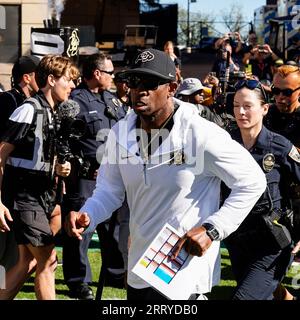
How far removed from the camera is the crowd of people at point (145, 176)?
4.28m

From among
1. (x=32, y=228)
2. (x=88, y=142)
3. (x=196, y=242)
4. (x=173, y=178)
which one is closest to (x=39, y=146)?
(x=32, y=228)

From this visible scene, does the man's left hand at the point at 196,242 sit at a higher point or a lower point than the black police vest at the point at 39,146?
higher

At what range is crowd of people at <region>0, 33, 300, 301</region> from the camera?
169 inches

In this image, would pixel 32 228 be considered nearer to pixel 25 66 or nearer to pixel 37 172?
pixel 37 172

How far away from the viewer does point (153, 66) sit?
14.2 ft

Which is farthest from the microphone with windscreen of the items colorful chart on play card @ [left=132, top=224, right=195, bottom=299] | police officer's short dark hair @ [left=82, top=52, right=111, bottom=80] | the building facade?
the building facade

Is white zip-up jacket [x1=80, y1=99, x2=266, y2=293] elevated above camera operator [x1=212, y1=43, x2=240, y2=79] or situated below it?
above

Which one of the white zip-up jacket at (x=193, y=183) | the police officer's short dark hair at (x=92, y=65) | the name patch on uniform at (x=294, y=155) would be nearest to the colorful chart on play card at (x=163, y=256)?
the white zip-up jacket at (x=193, y=183)

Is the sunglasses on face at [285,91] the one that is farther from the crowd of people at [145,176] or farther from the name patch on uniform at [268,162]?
the name patch on uniform at [268,162]

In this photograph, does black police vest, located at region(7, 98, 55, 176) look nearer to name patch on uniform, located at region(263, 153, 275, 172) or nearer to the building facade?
name patch on uniform, located at region(263, 153, 275, 172)

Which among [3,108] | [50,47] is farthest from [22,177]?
[50,47]

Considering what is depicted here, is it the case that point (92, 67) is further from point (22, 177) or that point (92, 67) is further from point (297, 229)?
point (297, 229)

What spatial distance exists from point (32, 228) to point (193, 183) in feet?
7.11
